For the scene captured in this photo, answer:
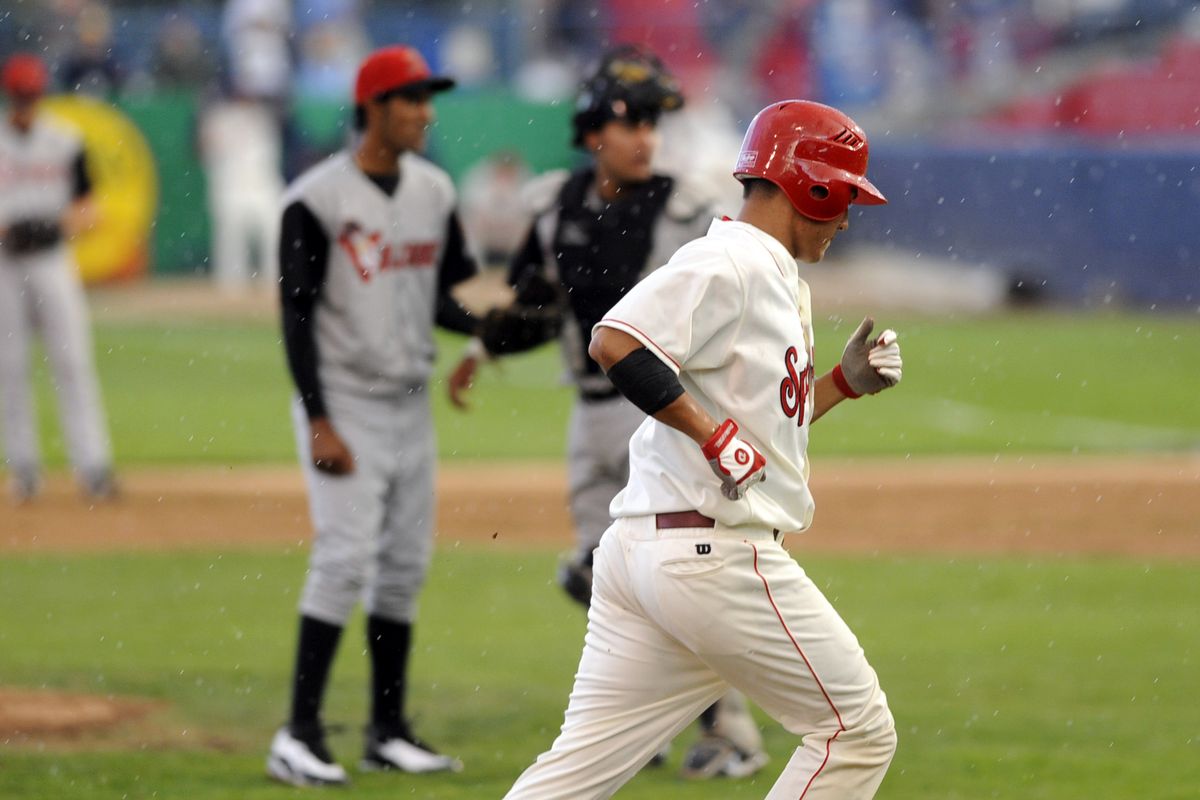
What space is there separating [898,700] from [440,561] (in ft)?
13.3

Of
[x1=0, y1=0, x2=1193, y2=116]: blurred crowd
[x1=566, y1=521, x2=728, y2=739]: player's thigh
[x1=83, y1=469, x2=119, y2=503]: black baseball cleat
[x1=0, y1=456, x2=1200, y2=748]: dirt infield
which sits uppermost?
[x1=0, y1=0, x2=1193, y2=116]: blurred crowd

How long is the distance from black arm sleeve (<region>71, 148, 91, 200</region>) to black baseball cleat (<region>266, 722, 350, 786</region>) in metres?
7.00

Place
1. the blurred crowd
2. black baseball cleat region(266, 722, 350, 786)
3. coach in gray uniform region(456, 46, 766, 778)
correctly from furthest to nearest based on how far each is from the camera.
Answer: the blurred crowd → coach in gray uniform region(456, 46, 766, 778) → black baseball cleat region(266, 722, 350, 786)

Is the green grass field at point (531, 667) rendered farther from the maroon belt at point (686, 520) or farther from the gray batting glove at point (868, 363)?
the maroon belt at point (686, 520)

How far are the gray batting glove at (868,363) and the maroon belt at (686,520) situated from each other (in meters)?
0.76

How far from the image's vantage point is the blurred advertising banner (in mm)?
24516

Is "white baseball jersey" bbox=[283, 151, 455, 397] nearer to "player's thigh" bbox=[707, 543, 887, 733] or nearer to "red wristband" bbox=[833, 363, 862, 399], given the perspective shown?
"red wristband" bbox=[833, 363, 862, 399]

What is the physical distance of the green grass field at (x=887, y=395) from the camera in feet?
49.3

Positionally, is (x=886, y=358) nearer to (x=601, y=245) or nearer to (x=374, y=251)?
(x=601, y=245)

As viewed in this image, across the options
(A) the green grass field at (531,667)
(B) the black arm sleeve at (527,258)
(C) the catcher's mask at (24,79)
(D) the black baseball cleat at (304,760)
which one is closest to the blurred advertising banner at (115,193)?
(C) the catcher's mask at (24,79)

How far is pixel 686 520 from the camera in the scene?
4320mm

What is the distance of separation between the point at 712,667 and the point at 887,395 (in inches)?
555

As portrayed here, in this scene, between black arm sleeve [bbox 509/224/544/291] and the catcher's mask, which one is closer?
black arm sleeve [bbox 509/224/544/291]

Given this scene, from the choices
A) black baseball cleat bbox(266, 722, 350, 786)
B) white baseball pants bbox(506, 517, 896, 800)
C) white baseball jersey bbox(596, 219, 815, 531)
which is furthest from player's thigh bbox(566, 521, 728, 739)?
black baseball cleat bbox(266, 722, 350, 786)
